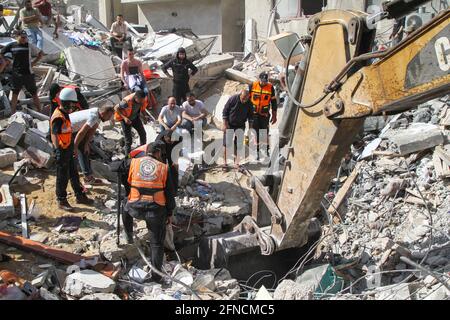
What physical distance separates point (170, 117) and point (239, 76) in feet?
14.2

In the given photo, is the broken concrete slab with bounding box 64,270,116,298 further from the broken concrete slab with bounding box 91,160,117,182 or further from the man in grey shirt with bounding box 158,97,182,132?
the man in grey shirt with bounding box 158,97,182,132

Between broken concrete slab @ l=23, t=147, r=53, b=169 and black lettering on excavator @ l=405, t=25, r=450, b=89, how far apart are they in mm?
5672

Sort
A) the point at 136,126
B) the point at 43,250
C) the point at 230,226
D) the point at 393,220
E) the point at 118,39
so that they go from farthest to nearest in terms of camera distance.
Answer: the point at 118,39 < the point at 136,126 < the point at 230,226 < the point at 393,220 < the point at 43,250

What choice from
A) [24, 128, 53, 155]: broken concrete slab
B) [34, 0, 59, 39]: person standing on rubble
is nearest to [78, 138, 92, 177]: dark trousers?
[24, 128, 53, 155]: broken concrete slab

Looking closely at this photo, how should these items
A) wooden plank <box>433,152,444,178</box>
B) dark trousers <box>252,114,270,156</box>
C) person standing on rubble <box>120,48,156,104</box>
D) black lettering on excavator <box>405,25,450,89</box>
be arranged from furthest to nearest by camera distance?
1. person standing on rubble <box>120,48,156,104</box>
2. dark trousers <box>252,114,270,156</box>
3. wooden plank <box>433,152,444,178</box>
4. black lettering on excavator <box>405,25,450,89</box>

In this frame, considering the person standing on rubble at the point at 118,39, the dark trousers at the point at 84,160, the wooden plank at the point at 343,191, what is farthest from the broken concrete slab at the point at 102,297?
the person standing on rubble at the point at 118,39

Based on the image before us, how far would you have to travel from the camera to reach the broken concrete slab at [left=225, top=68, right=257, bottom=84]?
1218 centimetres

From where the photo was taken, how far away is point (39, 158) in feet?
24.4

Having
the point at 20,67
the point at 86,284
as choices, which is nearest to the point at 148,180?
the point at 86,284

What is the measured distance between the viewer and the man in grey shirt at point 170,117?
8.48 metres

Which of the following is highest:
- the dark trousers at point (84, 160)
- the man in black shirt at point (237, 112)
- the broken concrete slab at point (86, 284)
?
the man in black shirt at point (237, 112)

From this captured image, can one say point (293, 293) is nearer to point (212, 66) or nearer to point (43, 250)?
point (43, 250)

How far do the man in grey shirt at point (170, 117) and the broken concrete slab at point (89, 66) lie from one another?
341cm

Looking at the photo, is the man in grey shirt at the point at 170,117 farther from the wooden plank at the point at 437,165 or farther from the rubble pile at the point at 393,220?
the wooden plank at the point at 437,165
